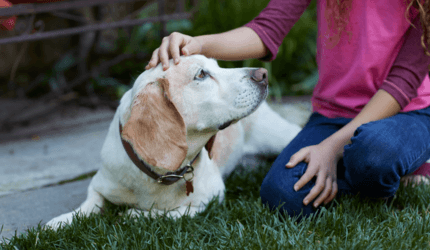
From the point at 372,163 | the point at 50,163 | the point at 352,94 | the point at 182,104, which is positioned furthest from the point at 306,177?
the point at 50,163

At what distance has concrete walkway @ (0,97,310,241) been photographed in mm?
2115

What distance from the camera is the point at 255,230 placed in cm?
165

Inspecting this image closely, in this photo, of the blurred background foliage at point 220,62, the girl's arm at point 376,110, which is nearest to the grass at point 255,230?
the girl's arm at point 376,110

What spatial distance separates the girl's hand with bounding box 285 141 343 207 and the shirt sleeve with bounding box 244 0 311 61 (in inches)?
24.3

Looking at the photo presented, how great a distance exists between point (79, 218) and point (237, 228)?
2.24 feet

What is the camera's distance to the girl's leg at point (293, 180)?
1897 millimetres

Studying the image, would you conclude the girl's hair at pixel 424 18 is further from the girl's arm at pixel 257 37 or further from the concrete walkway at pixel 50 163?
the concrete walkway at pixel 50 163

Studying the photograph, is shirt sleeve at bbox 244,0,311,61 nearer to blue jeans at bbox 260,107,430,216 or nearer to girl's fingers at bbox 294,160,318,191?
blue jeans at bbox 260,107,430,216

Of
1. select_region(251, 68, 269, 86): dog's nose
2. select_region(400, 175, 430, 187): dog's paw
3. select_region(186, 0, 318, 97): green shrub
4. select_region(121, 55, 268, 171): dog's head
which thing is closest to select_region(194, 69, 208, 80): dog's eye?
select_region(121, 55, 268, 171): dog's head

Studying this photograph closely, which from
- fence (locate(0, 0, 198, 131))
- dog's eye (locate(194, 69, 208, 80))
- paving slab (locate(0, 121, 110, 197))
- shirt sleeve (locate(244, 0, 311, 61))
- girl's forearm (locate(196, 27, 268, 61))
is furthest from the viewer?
fence (locate(0, 0, 198, 131))

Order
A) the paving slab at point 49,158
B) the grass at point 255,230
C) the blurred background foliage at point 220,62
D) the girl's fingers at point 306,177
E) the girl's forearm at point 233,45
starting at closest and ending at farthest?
the grass at point 255,230 < the girl's fingers at point 306,177 < the girl's forearm at point 233,45 < the paving slab at point 49,158 < the blurred background foliage at point 220,62

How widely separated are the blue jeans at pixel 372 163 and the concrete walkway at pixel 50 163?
0.89 meters

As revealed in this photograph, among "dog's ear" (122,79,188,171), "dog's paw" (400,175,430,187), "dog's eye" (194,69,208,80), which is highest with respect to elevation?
"dog's eye" (194,69,208,80)

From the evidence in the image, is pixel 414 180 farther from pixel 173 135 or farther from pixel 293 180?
pixel 173 135
